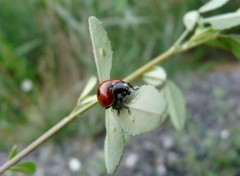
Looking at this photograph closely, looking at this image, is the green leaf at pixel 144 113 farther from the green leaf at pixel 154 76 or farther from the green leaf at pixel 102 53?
the green leaf at pixel 154 76

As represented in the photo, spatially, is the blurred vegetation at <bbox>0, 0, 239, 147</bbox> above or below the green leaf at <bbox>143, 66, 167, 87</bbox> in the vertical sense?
below

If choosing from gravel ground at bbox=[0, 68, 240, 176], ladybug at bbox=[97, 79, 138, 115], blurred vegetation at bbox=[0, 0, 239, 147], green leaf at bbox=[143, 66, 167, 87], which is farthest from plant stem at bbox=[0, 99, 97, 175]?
blurred vegetation at bbox=[0, 0, 239, 147]

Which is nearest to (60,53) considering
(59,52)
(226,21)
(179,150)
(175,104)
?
(59,52)

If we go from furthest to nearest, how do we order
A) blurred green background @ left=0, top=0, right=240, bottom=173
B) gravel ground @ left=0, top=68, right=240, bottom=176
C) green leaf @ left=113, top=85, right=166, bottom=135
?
blurred green background @ left=0, top=0, right=240, bottom=173 < gravel ground @ left=0, top=68, right=240, bottom=176 < green leaf @ left=113, top=85, right=166, bottom=135

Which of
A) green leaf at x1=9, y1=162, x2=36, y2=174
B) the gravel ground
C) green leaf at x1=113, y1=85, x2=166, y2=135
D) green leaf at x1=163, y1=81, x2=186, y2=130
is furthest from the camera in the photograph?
the gravel ground

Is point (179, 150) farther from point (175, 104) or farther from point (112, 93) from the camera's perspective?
point (112, 93)

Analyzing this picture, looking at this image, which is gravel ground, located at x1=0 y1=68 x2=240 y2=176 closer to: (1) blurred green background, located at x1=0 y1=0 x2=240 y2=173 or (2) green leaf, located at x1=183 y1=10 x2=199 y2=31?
(1) blurred green background, located at x1=0 y1=0 x2=240 y2=173

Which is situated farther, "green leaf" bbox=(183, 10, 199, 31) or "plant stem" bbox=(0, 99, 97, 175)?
"green leaf" bbox=(183, 10, 199, 31)
